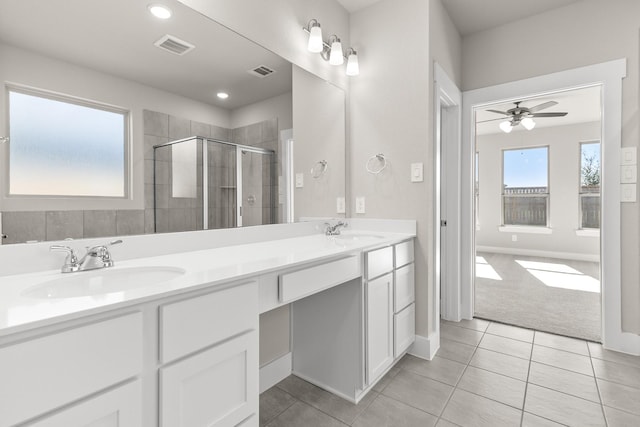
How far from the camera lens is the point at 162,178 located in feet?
4.44

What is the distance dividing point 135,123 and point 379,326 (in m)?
1.55

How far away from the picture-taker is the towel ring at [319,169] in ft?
7.18

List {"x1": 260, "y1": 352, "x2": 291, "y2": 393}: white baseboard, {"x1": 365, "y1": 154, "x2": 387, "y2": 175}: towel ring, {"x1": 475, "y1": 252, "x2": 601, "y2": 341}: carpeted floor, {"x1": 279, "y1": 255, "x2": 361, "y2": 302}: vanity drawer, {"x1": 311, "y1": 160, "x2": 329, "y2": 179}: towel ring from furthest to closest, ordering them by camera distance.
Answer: {"x1": 475, "y1": 252, "x2": 601, "y2": 341}: carpeted floor < {"x1": 365, "y1": 154, "x2": 387, "y2": 175}: towel ring < {"x1": 311, "y1": 160, "x2": 329, "y2": 179}: towel ring < {"x1": 260, "y1": 352, "x2": 291, "y2": 393}: white baseboard < {"x1": 279, "y1": 255, "x2": 361, "y2": 302}: vanity drawer

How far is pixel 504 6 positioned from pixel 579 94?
242cm

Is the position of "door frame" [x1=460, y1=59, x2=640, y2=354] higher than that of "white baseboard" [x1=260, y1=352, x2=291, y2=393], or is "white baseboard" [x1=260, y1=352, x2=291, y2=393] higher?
"door frame" [x1=460, y1=59, x2=640, y2=354]

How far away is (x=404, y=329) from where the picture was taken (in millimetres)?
2035

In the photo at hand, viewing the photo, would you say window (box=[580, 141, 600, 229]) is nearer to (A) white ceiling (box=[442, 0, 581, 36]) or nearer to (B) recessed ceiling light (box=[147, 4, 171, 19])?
(A) white ceiling (box=[442, 0, 581, 36])

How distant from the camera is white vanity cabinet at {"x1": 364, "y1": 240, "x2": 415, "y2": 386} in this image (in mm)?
1679

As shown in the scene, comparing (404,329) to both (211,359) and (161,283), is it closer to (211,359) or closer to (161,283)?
(211,359)

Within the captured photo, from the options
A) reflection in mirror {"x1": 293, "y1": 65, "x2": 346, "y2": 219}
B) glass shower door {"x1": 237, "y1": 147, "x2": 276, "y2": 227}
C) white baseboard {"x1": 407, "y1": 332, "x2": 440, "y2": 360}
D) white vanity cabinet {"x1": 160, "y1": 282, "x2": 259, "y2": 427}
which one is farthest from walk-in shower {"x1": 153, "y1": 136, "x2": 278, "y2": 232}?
white baseboard {"x1": 407, "y1": 332, "x2": 440, "y2": 360}

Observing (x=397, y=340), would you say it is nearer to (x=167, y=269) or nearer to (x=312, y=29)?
(x=167, y=269)

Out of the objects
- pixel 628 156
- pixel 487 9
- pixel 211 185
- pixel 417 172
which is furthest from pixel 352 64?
pixel 628 156

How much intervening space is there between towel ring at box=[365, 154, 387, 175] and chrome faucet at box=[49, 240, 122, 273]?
5.75ft

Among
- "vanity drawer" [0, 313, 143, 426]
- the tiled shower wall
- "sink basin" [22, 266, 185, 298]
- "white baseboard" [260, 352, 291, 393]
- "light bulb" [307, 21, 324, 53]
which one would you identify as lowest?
"white baseboard" [260, 352, 291, 393]
